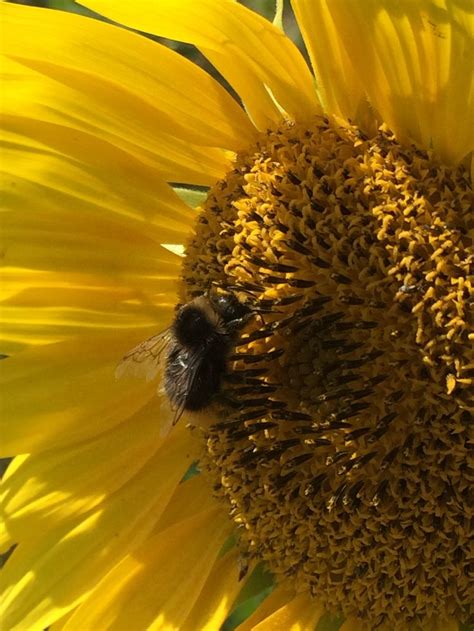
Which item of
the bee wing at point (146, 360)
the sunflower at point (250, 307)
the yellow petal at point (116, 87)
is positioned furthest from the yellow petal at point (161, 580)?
the yellow petal at point (116, 87)

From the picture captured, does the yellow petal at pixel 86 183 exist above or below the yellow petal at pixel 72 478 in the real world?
above

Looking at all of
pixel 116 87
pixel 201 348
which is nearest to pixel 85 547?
pixel 201 348

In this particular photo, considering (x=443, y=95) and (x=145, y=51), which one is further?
(x=145, y=51)

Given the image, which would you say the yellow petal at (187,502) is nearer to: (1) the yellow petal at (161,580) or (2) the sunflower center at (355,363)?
(1) the yellow petal at (161,580)

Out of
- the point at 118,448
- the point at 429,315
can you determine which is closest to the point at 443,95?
the point at 429,315

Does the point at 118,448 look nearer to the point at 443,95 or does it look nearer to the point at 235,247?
the point at 235,247

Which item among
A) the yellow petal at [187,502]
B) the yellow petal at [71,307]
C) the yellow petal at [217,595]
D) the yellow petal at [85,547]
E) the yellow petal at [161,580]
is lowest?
the yellow petal at [217,595]
